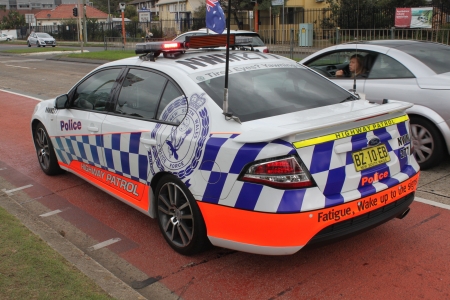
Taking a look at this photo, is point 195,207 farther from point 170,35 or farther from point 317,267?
point 170,35

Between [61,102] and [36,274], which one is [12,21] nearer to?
[61,102]

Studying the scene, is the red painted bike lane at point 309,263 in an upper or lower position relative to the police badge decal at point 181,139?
lower

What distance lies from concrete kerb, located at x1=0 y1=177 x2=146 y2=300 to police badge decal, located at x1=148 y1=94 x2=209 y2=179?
876 millimetres

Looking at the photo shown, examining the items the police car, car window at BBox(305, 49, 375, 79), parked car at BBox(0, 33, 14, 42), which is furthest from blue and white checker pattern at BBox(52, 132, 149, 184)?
parked car at BBox(0, 33, 14, 42)

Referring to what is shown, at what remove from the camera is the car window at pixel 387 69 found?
6.40m

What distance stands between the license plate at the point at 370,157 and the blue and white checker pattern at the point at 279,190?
35mm

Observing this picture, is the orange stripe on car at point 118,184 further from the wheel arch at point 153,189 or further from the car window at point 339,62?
the car window at point 339,62

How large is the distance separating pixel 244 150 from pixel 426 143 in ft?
11.7

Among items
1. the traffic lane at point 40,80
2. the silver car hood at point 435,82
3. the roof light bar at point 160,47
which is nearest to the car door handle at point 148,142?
the roof light bar at point 160,47

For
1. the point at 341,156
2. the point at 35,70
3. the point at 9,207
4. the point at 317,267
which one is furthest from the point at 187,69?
the point at 35,70

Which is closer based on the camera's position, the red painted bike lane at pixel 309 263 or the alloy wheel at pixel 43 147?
the red painted bike lane at pixel 309 263

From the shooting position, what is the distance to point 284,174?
10.8ft

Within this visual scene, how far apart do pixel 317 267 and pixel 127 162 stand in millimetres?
1873

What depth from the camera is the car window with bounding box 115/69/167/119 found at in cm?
443
